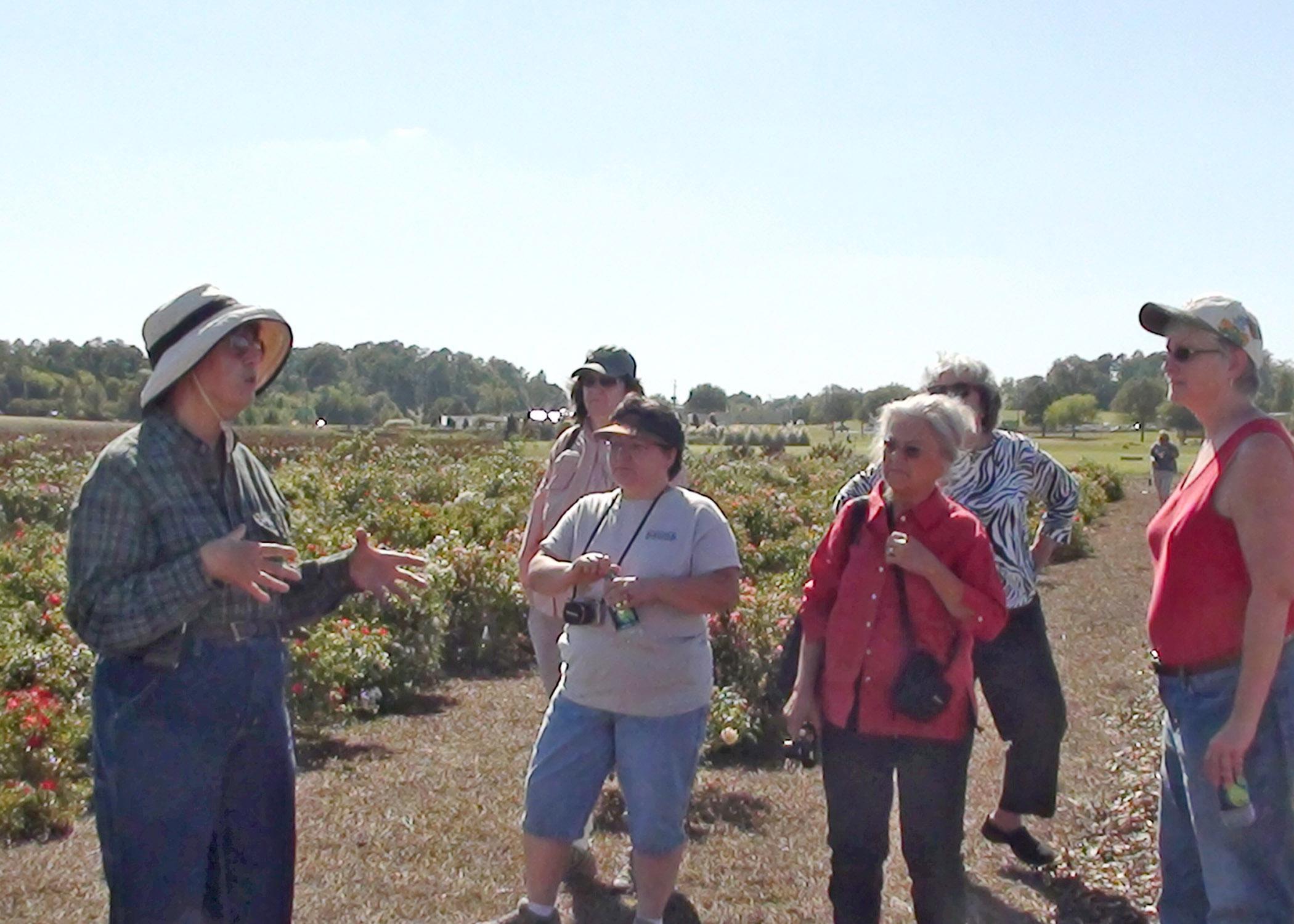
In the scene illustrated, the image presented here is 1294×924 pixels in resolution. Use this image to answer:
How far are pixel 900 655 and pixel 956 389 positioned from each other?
1.22m

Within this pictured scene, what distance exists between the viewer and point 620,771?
3824mm

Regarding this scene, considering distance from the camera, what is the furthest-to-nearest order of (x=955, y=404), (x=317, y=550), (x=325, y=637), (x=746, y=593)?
(x=317, y=550)
(x=746, y=593)
(x=325, y=637)
(x=955, y=404)

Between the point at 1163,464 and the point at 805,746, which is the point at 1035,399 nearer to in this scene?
the point at 1163,464

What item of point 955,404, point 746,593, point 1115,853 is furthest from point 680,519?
point 746,593

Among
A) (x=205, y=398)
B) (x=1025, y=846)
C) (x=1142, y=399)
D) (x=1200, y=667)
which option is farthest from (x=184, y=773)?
(x=1142, y=399)

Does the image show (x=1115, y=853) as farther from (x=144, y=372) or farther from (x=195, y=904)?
(x=144, y=372)

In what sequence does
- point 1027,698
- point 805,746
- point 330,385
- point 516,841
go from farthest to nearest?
point 330,385
point 516,841
point 1027,698
point 805,746

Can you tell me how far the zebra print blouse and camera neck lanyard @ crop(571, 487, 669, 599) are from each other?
675mm

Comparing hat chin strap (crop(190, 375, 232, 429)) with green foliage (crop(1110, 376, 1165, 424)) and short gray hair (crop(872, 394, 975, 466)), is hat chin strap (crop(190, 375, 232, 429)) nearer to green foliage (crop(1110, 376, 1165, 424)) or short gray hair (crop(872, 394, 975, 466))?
short gray hair (crop(872, 394, 975, 466))

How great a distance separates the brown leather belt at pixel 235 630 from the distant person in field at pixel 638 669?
967 mm

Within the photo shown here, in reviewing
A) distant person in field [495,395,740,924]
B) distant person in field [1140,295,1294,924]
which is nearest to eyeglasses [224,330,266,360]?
distant person in field [495,395,740,924]

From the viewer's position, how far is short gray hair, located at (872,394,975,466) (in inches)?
140

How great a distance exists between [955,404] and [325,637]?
14.1 ft

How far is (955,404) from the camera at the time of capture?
362cm
